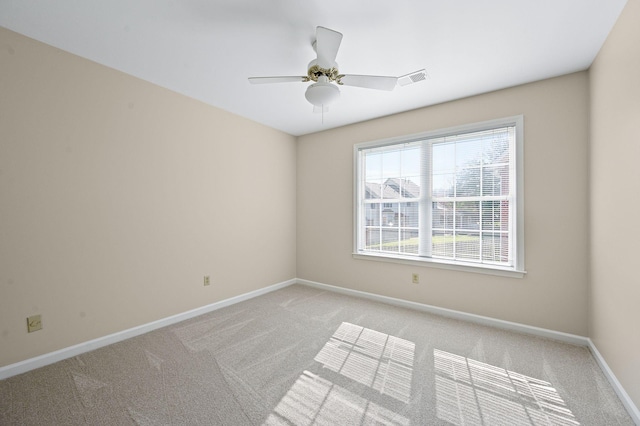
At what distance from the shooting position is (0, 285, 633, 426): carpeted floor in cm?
→ 164

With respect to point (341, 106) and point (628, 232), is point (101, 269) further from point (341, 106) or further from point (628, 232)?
point (628, 232)

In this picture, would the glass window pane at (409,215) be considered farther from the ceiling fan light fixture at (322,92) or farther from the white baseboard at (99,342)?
the white baseboard at (99,342)

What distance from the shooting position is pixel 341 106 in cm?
341

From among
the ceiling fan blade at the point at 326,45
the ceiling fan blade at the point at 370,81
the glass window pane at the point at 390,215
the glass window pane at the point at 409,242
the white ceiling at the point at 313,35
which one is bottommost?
the glass window pane at the point at 409,242

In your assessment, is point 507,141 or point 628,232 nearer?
point 628,232

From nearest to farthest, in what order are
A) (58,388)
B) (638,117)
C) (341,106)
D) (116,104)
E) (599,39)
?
1. (638,117)
2. (58,388)
3. (599,39)
4. (116,104)
5. (341,106)

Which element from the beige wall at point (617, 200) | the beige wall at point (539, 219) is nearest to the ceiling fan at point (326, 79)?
the beige wall at point (539, 219)

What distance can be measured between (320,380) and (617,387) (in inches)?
81.6

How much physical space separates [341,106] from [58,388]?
3727 millimetres

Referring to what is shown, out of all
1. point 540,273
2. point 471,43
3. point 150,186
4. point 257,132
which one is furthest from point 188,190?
point 540,273

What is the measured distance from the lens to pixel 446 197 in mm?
3311

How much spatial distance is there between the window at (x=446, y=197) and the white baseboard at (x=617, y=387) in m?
0.83

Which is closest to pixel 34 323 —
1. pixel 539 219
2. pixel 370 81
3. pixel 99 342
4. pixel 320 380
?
pixel 99 342

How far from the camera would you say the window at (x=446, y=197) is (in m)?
2.91
